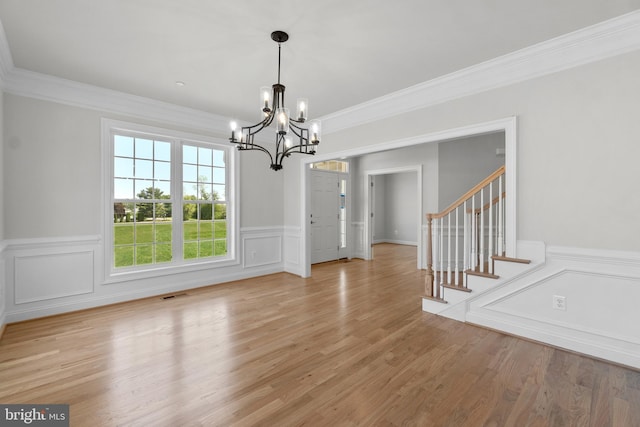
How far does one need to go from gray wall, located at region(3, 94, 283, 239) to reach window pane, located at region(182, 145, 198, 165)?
91 cm

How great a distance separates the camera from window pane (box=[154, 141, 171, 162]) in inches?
173

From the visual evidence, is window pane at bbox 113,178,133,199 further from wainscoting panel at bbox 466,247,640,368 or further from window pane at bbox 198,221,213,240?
wainscoting panel at bbox 466,247,640,368

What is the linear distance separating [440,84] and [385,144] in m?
0.99

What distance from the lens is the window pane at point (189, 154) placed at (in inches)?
184

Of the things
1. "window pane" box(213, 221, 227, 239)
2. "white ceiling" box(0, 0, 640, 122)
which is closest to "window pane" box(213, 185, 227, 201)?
"window pane" box(213, 221, 227, 239)

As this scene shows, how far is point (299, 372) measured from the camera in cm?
229

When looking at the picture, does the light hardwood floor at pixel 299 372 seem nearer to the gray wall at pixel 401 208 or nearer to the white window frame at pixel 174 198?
the white window frame at pixel 174 198

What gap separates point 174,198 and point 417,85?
12.6 feet

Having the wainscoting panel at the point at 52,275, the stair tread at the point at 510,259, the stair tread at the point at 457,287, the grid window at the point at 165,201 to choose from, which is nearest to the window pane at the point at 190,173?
the grid window at the point at 165,201

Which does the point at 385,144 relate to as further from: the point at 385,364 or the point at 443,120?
the point at 385,364

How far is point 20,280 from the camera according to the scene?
3326 millimetres

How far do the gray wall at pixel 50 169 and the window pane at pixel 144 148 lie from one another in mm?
381

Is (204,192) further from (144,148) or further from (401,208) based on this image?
(401,208)

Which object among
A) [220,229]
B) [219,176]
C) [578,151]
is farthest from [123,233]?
[578,151]
